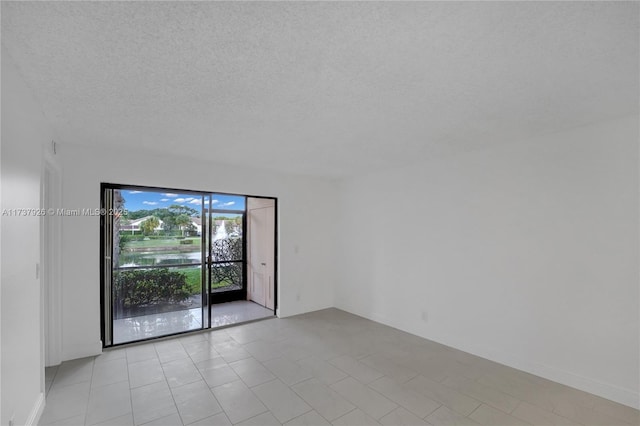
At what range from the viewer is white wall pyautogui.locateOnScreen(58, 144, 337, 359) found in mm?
3463

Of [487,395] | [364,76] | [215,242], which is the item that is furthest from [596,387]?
[215,242]

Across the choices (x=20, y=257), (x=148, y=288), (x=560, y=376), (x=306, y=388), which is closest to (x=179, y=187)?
Answer: (x=148, y=288)

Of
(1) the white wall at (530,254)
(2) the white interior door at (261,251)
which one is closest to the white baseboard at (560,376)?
(1) the white wall at (530,254)

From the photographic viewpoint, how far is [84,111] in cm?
252

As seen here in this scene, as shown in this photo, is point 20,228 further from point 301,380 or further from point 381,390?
point 381,390

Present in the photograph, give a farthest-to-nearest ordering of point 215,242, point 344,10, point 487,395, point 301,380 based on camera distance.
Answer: point 215,242, point 301,380, point 487,395, point 344,10

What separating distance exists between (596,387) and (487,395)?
3.32 ft

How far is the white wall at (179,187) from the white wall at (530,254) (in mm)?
1398

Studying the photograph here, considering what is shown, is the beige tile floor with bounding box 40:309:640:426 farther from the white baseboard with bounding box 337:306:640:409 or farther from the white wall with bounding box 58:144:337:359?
the white wall with bounding box 58:144:337:359

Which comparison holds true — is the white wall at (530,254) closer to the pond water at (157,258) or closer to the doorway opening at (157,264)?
the doorway opening at (157,264)

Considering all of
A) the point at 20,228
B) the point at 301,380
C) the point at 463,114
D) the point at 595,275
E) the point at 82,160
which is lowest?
the point at 301,380

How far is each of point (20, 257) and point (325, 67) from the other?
7.43ft

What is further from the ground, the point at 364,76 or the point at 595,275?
the point at 364,76

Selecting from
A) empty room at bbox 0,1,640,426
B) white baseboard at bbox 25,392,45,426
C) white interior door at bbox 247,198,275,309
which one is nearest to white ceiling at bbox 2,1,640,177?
empty room at bbox 0,1,640,426
